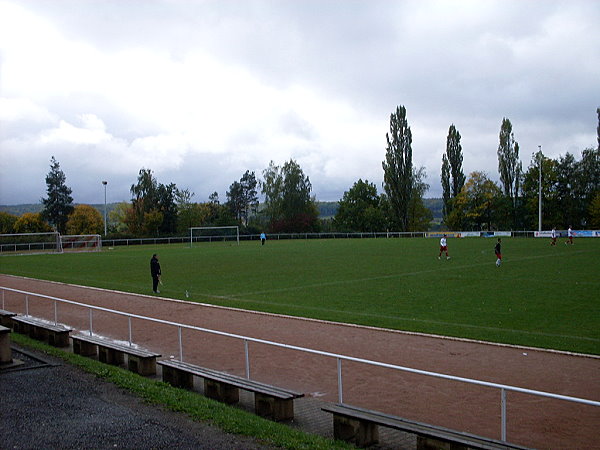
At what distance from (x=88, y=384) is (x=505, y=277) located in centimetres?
1973

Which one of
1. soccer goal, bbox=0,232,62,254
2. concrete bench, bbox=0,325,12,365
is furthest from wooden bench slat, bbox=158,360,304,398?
soccer goal, bbox=0,232,62,254

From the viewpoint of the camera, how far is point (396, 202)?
84500 millimetres

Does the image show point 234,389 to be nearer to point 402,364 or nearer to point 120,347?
point 120,347

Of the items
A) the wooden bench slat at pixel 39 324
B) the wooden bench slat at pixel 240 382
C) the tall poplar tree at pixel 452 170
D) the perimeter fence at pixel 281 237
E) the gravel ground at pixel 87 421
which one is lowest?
the gravel ground at pixel 87 421

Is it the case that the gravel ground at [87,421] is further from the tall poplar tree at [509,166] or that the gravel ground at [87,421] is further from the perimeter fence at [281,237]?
the tall poplar tree at [509,166]

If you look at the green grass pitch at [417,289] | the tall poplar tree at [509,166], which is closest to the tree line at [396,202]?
the tall poplar tree at [509,166]

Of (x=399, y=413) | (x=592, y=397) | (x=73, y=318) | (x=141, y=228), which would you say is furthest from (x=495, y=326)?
(x=141, y=228)

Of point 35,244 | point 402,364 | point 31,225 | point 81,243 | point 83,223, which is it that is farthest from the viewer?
point 83,223

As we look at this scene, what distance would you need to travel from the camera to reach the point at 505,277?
2433 centimetres

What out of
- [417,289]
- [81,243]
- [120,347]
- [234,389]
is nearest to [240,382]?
[234,389]

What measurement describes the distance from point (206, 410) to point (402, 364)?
4500 mm

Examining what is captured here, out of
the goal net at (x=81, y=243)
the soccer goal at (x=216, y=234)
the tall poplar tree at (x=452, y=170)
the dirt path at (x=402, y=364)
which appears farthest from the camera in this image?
the tall poplar tree at (x=452, y=170)

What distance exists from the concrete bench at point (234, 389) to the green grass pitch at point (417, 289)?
21.4ft

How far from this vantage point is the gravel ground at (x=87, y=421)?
6461mm
